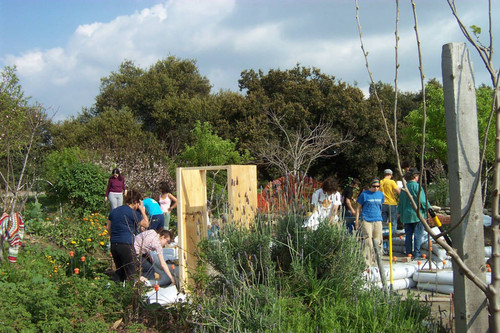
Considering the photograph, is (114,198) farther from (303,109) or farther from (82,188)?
(303,109)

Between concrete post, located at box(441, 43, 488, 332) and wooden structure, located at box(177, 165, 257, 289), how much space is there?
2815mm

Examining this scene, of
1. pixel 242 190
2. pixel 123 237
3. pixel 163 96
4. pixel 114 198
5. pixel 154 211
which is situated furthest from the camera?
pixel 163 96

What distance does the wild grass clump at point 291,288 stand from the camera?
3.34m

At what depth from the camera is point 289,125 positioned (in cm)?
2356

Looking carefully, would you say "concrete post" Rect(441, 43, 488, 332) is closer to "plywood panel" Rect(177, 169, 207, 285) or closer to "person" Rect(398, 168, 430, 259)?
"plywood panel" Rect(177, 169, 207, 285)

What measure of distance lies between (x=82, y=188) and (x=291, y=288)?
9.95m

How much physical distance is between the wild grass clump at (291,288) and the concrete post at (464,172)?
55cm

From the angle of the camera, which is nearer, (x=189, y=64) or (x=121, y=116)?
(x=121, y=116)

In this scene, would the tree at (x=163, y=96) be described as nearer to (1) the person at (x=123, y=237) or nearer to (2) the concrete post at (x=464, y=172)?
(1) the person at (x=123, y=237)

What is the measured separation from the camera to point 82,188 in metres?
12.8

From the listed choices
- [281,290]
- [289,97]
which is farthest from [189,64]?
[281,290]

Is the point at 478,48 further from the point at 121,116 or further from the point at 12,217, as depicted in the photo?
the point at 121,116

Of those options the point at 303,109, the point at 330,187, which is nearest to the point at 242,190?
the point at 330,187

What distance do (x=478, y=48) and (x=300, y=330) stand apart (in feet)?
6.43
